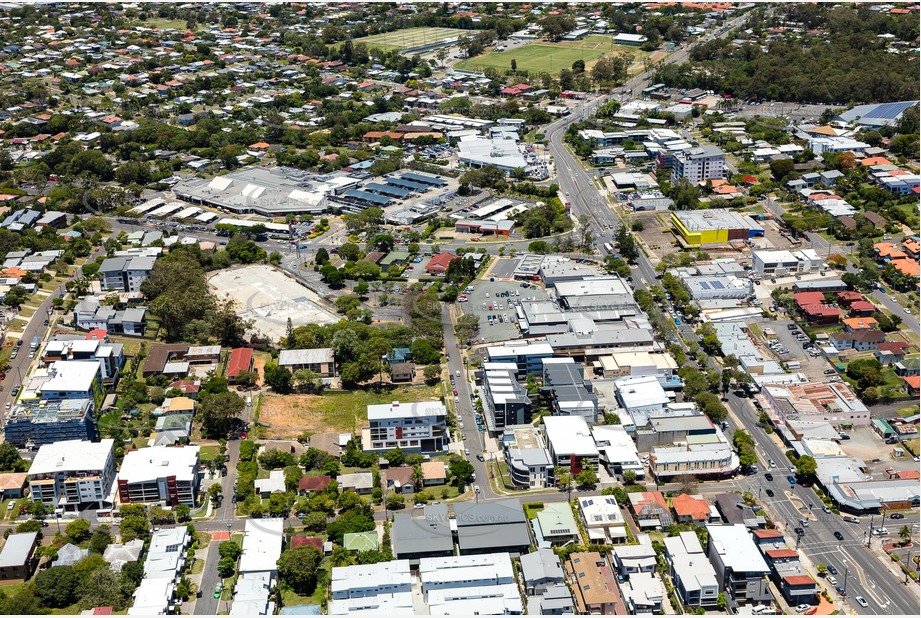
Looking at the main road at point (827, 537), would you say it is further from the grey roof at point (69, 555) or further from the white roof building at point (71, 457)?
the white roof building at point (71, 457)

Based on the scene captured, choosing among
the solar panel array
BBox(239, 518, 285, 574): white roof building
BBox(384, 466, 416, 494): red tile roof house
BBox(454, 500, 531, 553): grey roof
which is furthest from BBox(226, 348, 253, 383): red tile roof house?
the solar panel array

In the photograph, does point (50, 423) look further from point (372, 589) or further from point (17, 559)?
point (372, 589)

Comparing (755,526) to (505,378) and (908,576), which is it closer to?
(908,576)

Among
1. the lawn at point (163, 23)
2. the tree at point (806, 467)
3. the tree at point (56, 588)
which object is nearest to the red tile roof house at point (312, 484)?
the tree at point (56, 588)

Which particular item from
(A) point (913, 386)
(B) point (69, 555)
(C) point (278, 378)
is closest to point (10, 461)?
(B) point (69, 555)

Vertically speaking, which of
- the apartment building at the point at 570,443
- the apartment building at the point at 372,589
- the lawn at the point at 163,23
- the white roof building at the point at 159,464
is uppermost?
the white roof building at the point at 159,464

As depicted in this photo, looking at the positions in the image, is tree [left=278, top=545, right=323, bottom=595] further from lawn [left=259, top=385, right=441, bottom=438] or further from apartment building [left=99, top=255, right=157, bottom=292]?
apartment building [left=99, top=255, right=157, bottom=292]
